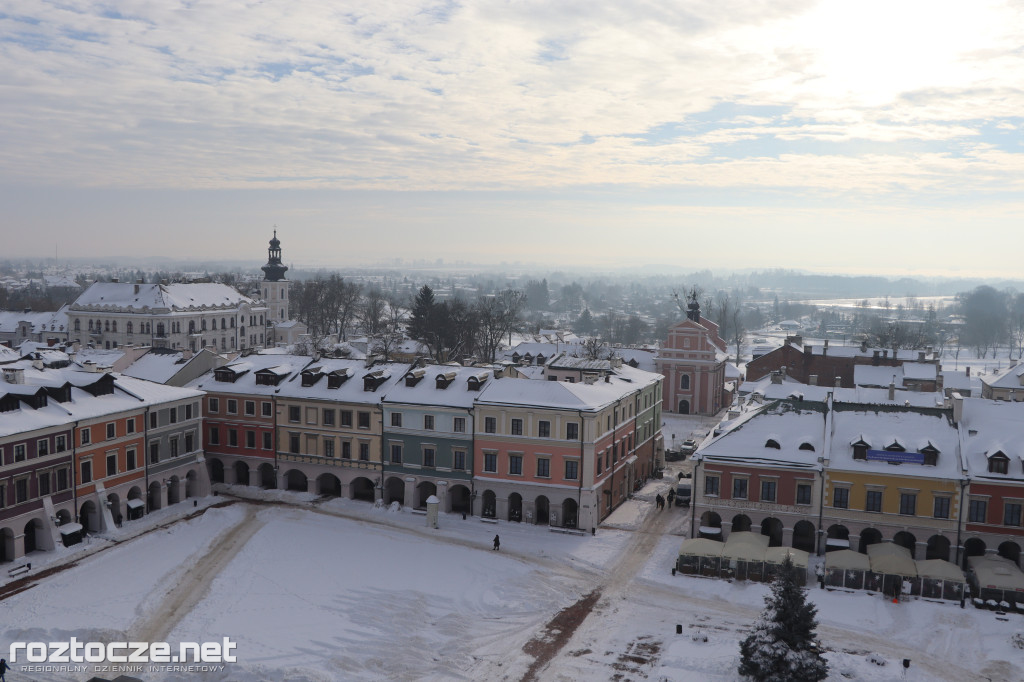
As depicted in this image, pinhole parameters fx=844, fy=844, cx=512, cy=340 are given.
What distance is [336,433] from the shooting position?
56.4m

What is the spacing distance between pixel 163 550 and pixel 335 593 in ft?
37.5

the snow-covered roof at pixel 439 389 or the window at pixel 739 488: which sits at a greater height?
the snow-covered roof at pixel 439 389

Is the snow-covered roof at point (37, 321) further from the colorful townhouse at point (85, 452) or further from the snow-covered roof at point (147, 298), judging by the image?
the colorful townhouse at point (85, 452)

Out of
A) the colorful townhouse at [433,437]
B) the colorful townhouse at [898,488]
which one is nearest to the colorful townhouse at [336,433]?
the colorful townhouse at [433,437]

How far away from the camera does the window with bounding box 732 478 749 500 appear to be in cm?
4731

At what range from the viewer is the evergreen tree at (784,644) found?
103 feet

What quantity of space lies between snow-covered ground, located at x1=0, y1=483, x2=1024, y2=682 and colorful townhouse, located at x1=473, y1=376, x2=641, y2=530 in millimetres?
2312

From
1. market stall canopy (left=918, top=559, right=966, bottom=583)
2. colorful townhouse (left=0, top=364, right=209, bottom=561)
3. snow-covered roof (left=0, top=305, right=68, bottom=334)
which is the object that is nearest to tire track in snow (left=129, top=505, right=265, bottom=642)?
colorful townhouse (left=0, top=364, right=209, bottom=561)

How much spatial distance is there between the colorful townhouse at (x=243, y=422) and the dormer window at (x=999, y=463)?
43.2 meters

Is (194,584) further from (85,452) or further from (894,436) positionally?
(894,436)

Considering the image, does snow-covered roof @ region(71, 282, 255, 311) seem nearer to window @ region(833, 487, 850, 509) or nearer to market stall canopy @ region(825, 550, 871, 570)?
window @ region(833, 487, 850, 509)

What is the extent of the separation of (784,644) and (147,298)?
355 ft

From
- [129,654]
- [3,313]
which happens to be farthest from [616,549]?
[3,313]

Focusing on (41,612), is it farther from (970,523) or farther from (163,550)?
(970,523)
